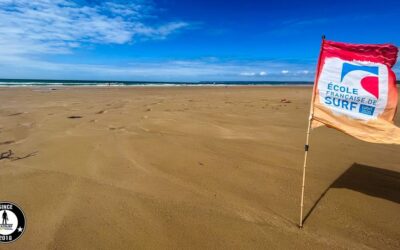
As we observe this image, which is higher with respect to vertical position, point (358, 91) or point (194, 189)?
point (358, 91)

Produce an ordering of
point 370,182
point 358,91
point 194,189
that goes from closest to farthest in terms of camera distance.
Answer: point 358,91 → point 194,189 → point 370,182

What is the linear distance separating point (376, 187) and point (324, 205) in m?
1.09

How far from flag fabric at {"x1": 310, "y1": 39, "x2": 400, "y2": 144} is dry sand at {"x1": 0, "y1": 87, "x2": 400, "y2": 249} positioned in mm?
1142

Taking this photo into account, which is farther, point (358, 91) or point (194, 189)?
point (194, 189)

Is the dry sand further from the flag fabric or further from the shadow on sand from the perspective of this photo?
the flag fabric

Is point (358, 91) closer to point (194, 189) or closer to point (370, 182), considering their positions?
point (370, 182)

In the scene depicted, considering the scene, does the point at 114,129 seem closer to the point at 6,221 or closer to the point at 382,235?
the point at 6,221

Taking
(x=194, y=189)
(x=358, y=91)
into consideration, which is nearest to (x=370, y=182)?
(x=358, y=91)

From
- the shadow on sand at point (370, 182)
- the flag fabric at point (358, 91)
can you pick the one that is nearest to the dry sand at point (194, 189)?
the shadow on sand at point (370, 182)

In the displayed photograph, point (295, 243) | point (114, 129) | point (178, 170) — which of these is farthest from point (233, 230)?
point (114, 129)

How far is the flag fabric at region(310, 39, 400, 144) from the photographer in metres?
2.97

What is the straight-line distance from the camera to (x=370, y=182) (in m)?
4.16

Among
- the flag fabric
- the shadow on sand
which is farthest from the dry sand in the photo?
the flag fabric

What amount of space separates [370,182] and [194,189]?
2773 millimetres
